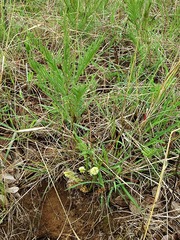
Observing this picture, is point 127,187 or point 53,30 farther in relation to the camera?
point 53,30

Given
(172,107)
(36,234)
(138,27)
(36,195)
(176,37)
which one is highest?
(138,27)

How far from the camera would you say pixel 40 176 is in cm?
128

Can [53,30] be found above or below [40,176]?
above

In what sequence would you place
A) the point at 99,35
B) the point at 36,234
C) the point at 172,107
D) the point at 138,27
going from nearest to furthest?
the point at 36,234
the point at 172,107
the point at 138,27
the point at 99,35

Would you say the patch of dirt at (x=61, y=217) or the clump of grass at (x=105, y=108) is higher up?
the clump of grass at (x=105, y=108)

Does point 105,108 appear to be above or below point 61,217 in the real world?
above

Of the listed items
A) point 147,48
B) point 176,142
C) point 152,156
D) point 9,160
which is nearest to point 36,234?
point 9,160

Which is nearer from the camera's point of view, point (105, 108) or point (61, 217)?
point (61, 217)

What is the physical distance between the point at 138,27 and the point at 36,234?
992 mm

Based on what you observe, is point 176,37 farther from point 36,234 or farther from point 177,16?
point 36,234

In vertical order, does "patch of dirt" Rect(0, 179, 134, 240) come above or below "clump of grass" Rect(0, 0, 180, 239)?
below

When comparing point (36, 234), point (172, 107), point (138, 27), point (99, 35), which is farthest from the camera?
point (99, 35)

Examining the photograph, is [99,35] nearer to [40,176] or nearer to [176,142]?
[176,142]

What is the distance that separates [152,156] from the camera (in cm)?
133
